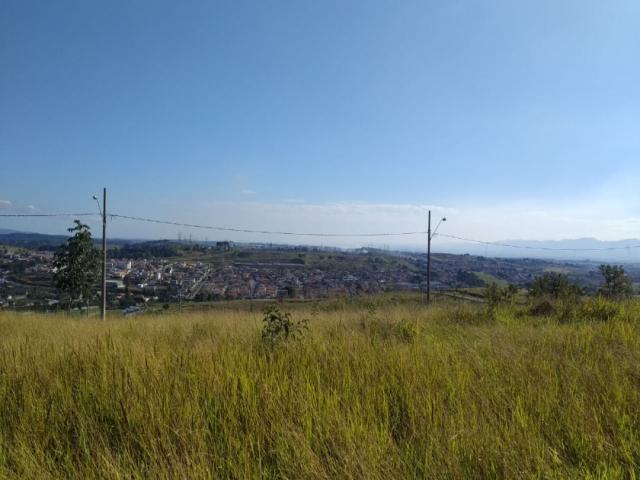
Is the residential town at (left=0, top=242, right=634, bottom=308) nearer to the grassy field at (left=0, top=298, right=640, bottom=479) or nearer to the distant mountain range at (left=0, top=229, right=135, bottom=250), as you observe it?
the distant mountain range at (left=0, top=229, right=135, bottom=250)

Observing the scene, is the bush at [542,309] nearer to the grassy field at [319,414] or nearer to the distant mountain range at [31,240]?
the grassy field at [319,414]

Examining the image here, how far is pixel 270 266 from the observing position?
53.2 m

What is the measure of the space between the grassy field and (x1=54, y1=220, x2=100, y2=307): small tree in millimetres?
13565

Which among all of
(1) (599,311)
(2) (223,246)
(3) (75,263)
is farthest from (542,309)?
(2) (223,246)

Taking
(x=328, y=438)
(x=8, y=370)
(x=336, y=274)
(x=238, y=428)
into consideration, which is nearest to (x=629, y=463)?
(x=328, y=438)

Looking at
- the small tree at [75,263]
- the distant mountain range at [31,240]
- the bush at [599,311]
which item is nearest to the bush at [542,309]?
the bush at [599,311]

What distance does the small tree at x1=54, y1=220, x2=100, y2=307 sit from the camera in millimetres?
15852

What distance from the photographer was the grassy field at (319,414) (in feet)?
6.97

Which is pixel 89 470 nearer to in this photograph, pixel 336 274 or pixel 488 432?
pixel 488 432

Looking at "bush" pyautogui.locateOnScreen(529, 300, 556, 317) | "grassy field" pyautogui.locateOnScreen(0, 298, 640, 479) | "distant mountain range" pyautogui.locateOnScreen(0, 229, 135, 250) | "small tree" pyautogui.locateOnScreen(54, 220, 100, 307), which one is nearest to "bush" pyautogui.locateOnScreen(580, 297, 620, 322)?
"bush" pyautogui.locateOnScreen(529, 300, 556, 317)

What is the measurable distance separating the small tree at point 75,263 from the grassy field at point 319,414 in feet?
44.5

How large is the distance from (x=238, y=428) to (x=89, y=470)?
2.91 ft

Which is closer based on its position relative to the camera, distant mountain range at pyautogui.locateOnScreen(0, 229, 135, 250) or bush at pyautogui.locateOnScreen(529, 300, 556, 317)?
bush at pyautogui.locateOnScreen(529, 300, 556, 317)

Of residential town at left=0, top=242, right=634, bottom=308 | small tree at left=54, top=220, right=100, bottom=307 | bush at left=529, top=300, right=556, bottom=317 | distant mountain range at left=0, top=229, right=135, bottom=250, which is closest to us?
bush at left=529, top=300, right=556, bottom=317
